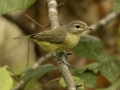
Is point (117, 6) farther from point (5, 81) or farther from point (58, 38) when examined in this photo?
point (5, 81)

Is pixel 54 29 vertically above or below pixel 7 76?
above

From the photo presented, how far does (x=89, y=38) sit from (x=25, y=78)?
630mm

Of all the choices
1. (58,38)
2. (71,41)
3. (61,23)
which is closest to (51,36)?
(58,38)

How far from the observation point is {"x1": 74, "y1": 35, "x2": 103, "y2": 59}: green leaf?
2.69 metres

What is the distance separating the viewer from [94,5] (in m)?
5.74

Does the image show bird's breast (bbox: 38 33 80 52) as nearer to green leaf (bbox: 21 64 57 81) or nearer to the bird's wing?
the bird's wing

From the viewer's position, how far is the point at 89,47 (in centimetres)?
274

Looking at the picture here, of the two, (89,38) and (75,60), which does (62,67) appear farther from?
(75,60)

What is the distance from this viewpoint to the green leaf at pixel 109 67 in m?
2.42

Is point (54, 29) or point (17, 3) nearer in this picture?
point (17, 3)

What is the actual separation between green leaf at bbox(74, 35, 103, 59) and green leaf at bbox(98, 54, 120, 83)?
0.37 ft

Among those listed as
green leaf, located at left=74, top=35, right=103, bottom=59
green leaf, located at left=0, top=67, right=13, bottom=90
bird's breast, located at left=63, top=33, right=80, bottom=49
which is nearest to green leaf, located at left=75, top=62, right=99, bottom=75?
green leaf, located at left=74, top=35, right=103, bottom=59

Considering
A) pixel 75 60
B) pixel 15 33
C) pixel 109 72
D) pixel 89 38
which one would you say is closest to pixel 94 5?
pixel 75 60

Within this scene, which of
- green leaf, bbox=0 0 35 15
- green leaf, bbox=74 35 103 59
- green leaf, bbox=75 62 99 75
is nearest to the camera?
green leaf, bbox=0 0 35 15
